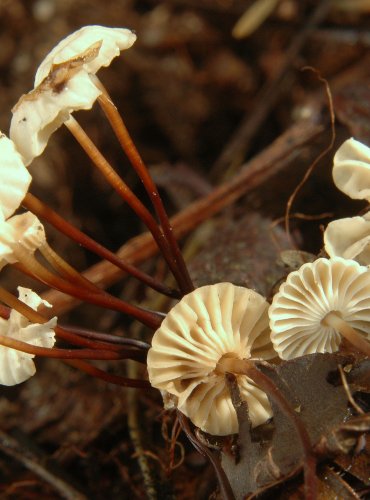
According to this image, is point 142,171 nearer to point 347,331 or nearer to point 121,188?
point 121,188

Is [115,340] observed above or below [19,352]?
below

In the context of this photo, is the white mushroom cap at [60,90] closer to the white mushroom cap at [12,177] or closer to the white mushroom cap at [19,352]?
the white mushroom cap at [12,177]

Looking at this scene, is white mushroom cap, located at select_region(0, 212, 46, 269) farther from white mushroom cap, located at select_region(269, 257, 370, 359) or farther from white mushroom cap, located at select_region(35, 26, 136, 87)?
white mushroom cap, located at select_region(269, 257, 370, 359)

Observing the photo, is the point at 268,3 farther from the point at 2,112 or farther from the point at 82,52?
the point at 82,52

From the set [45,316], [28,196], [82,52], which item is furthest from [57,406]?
[82,52]

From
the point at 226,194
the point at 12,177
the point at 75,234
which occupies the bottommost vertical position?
the point at 226,194

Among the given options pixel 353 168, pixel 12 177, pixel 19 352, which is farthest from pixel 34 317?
pixel 353 168

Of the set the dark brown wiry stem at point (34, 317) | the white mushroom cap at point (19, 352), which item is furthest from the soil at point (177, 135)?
the white mushroom cap at point (19, 352)
